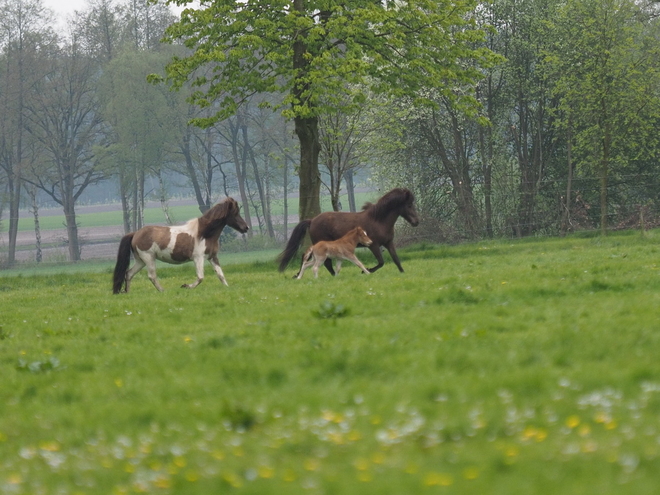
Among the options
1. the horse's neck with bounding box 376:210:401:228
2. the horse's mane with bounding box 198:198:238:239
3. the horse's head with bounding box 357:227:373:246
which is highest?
the horse's mane with bounding box 198:198:238:239

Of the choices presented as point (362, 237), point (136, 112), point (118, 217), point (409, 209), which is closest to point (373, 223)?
point (409, 209)

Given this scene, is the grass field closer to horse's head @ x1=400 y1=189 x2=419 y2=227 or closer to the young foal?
the young foal

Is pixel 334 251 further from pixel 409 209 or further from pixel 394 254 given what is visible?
pixel 409 209

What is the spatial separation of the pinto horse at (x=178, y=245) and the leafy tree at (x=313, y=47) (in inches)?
310

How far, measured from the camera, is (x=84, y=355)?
11.3 metres

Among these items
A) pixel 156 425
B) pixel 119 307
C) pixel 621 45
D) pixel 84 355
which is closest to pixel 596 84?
pixel 621 45

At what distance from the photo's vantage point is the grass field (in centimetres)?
561

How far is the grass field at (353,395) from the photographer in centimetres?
561

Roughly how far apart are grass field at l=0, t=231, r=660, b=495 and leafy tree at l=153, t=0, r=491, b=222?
15384mm

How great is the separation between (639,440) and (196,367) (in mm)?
5212

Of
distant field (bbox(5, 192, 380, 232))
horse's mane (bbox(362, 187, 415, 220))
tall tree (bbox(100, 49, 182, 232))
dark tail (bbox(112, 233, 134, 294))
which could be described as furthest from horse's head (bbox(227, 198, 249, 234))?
distant field (bbox(5, 192, 380, 232))

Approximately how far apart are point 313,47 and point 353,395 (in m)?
23.4

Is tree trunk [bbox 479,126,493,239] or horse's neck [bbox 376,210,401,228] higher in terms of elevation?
tree trunk [bbox 479,126,493,239]

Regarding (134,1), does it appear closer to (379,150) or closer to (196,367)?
(379,150)
